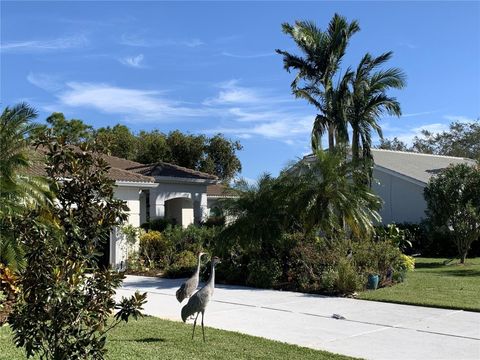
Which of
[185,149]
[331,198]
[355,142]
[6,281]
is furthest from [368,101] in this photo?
[185,149]

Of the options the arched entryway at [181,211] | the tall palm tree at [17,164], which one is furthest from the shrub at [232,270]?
the arched entryway at [181,211]

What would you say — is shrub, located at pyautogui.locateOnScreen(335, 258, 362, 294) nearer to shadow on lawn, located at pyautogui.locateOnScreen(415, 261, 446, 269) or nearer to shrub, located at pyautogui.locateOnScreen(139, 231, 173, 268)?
shadow on lawn, located at pyautogui.locateOnScreen(415, 261, 446, 269)

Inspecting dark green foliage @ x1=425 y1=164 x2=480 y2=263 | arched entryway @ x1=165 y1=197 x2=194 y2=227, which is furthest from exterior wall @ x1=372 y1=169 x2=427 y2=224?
arched entryway @ x1=165 y1=197 x2=194 y2=227

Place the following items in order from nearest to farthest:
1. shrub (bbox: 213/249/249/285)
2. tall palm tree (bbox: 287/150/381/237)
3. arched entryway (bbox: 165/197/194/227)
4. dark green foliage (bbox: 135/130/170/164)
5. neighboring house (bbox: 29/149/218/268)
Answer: tall palm tree (bbox: 287/150/381/237) < shrub (bbox: 213/249/249/285) < neighboring house (bbox: 29/149/218/268) < arched entryway (bbox: 165/197/194/227) < dark green foliage (bbox: 135/130/170/164)

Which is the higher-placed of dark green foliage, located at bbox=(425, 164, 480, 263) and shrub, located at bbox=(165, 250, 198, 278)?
dark green foliage, located at bbox=(425, 164, 480, 263)

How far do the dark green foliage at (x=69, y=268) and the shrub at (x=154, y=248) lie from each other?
14.1 metres

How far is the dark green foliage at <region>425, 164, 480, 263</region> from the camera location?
19906 millimetres

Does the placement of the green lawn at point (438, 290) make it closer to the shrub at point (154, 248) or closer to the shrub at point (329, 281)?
the shrub at point (329, 281)

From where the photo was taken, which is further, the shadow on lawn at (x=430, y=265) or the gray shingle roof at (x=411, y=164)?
the gray shingle roof at (x=411, y=164)

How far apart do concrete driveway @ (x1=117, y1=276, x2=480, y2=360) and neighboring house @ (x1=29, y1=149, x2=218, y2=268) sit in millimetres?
7277

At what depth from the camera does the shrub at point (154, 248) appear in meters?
19.6

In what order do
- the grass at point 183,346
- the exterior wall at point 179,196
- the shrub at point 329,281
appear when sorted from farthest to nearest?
the exterior wall at point 179,196 < the shrub at point 329,281 < the grass at point 183,346

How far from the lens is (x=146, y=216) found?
26906 mm

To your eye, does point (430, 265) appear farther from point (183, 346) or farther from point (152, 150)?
point (152, 150)
